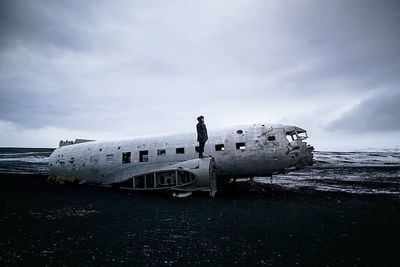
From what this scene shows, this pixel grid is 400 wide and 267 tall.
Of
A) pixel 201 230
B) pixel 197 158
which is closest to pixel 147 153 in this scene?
pixel 197 158

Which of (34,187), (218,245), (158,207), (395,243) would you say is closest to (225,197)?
(158,207)

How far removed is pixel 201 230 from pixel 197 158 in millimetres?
7945

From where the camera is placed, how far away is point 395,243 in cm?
896

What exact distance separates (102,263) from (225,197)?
10956 mm

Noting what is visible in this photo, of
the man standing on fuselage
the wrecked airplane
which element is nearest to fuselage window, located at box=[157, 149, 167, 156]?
the wrecked airplane

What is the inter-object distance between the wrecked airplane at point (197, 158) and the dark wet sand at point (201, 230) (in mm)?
1656

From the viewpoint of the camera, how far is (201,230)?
1055 centimetres

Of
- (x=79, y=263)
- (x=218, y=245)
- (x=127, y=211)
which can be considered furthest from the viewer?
(x=127, y=211)

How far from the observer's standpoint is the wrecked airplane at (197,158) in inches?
683

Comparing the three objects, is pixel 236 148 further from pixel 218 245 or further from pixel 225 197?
pixel 218 245

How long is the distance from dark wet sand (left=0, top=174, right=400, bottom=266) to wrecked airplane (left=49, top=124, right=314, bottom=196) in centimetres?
166

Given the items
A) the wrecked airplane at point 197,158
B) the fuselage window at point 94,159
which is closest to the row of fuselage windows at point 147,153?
the wrecked airplane at point 197,158

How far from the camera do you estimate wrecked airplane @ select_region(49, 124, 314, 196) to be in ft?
57.0

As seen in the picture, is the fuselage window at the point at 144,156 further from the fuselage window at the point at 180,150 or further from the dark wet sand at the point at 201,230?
the dark wet sand at the point at 201,230
